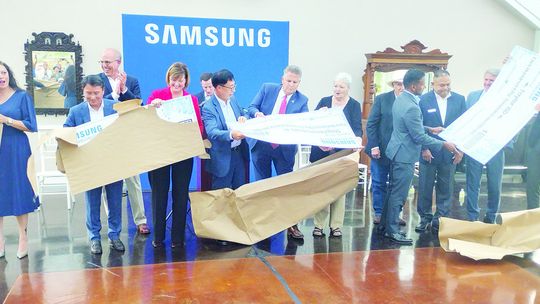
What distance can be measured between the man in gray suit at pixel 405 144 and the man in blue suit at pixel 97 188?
2.08 metres

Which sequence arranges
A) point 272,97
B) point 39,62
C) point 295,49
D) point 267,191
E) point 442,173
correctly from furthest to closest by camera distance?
point 295,49 < point 39,62 < point 442,173 < point 272,97 < point 267,191

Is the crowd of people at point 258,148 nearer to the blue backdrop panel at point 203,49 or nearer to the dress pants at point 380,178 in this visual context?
the dress pants at point 380,178

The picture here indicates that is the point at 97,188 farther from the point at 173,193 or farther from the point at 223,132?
the point at 223,132

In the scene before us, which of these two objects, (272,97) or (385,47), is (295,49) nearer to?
(385,47)

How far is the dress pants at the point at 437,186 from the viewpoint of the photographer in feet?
12.5

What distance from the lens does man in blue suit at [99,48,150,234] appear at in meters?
3.39

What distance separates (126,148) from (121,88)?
26.3 inches

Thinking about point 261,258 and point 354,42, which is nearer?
point 261,258

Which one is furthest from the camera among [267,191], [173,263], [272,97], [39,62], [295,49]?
[295,49]

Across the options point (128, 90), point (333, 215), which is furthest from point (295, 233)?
point (128, 90)

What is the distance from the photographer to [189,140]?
3.09 m

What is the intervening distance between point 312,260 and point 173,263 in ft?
3.15

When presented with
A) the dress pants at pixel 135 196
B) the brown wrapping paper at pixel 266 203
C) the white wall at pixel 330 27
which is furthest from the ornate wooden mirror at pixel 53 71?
the brown wrapping paper at pixel 266 203

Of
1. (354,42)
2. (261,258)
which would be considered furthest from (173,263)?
(354,42)
